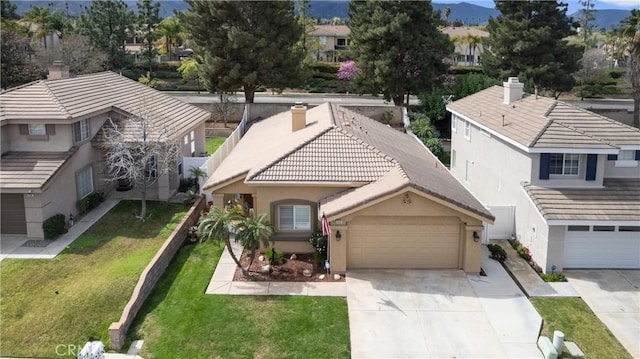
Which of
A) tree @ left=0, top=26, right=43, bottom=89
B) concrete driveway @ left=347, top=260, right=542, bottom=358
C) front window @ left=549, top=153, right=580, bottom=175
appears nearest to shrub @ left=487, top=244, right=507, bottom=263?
concrete driveway @ left=347, top=260, right=542, bottom=358

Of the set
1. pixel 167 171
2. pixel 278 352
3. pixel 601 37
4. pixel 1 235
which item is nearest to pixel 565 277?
pixel 278 352

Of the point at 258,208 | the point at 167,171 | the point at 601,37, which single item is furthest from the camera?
the point at 601,37

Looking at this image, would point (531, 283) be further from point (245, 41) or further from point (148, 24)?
point (148, 24)

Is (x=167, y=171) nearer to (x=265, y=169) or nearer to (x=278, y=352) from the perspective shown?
(x=265, y=169)

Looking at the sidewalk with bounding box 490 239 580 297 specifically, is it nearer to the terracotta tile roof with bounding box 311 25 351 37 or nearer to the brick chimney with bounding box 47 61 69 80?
the brick chimney with bounding box 47 61 69 80

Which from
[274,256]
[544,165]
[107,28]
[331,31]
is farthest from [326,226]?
[331,31]

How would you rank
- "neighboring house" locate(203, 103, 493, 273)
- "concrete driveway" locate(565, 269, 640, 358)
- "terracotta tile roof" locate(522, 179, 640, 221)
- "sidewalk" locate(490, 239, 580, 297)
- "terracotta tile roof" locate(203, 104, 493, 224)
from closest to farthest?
"concrete driveway" locate(565, 269, 640, 358) → "sidewalk" locate(490, 239, 580, 297) → "neighboring house" locate(203, 103, 493, 273) → "terracotta tile roof" locate(522, 179, 640, 221) → "terracotta tile roof" locate(203, 104, 493, 224)
